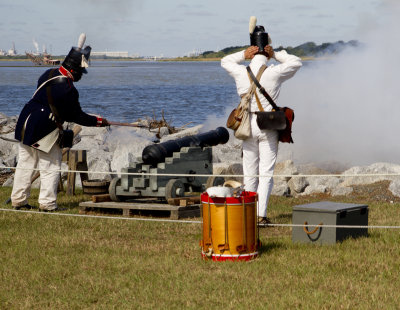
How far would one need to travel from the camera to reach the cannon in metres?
9.57

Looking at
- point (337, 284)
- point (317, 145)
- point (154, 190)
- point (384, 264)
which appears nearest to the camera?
point (337, 284)

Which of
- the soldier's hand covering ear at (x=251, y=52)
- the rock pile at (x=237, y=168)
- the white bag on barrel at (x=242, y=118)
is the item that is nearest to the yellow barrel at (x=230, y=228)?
the white bag on barrel at (x=242, y=118)

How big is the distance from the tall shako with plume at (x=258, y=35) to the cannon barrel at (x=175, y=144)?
2.38 meters

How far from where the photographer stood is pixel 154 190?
378 inches

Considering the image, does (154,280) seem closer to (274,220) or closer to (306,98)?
(274,220)

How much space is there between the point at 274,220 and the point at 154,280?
3.12 meters

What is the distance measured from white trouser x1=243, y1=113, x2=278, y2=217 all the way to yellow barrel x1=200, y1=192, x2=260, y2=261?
4.71 feet

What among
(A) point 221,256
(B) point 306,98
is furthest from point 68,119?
(B) point 306,98

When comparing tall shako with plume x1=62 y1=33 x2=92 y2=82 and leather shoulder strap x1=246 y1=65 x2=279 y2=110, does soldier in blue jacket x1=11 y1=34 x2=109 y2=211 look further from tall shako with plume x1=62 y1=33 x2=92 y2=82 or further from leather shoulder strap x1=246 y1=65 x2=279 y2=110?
leather shoulder strap x1=246 y1=65 x2=279 y2=110

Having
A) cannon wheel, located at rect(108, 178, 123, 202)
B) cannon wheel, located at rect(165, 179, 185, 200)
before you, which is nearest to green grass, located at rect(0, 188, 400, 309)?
cannon wheel, located at rect(165, 179, 185, 200)

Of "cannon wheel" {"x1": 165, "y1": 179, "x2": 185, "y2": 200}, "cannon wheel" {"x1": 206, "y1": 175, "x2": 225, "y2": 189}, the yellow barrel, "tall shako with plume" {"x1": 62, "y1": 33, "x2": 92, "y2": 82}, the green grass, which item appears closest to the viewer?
the green grass

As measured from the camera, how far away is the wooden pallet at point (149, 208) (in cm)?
909

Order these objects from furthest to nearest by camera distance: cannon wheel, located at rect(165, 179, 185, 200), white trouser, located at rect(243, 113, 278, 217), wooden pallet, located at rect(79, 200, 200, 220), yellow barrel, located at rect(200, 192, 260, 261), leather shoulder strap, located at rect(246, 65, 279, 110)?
cannon wheel, located at rect(165, 179, 185, 200), wooden pallet, located at rect(79, 200, 200, 220), white trouser, located at rect(243, 113, 278, 217), leather shoulder strap, located at rect(246, 65, 279, 110), yellow barrel, located at rect(200, 192, 260, 261)

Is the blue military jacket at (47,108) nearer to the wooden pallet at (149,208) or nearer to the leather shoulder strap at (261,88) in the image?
the wooden pallet at (149,208)
